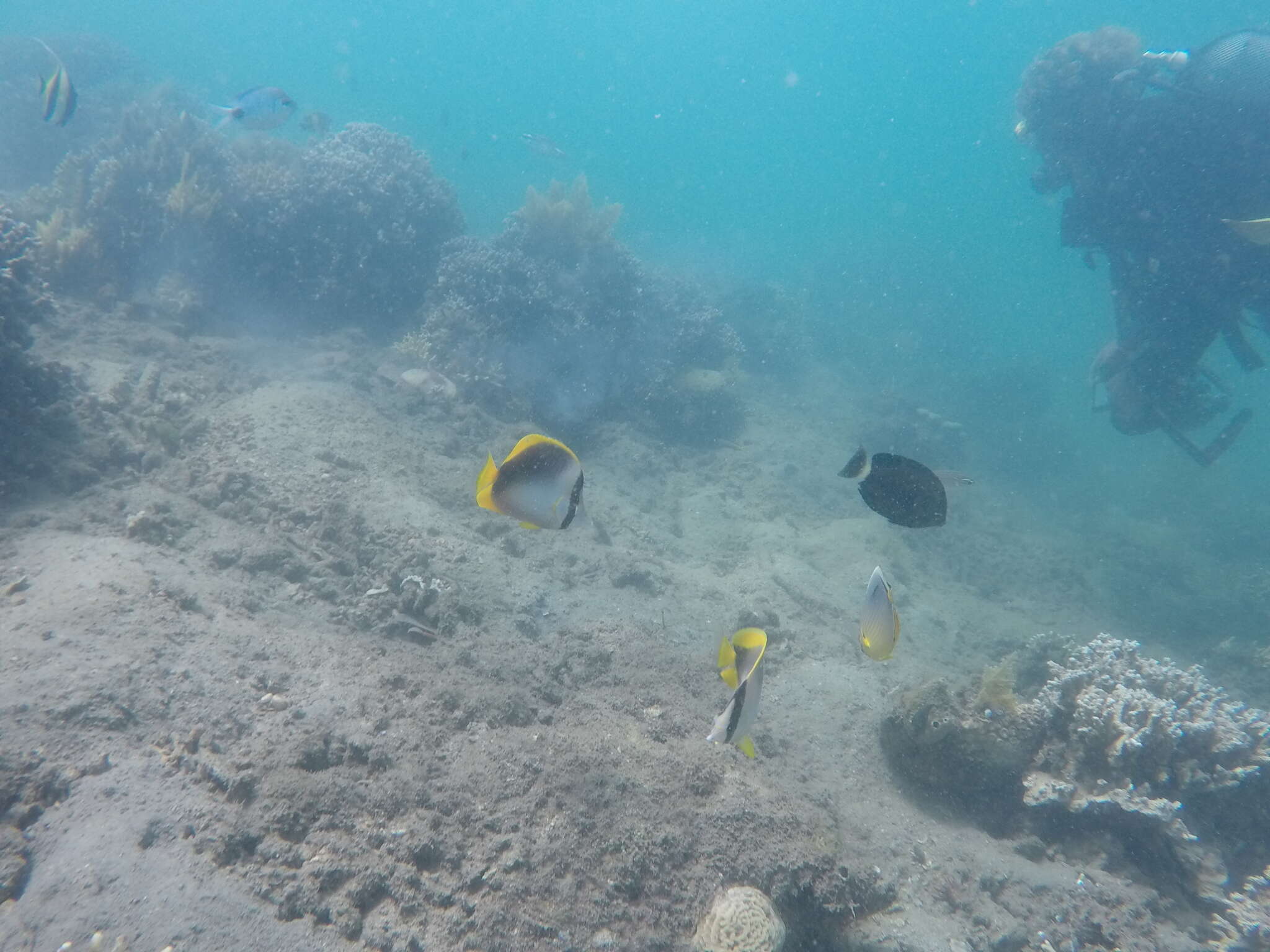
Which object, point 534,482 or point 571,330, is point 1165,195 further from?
point 534,482

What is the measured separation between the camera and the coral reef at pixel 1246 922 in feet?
11.9

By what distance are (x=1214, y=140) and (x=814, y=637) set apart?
957 centimetres

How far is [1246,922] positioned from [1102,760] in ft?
3.53

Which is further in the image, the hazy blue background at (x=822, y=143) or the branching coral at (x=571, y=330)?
the hazy blue background at (x=822, y=143)

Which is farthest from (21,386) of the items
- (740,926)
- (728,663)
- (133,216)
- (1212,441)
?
(1212,441)

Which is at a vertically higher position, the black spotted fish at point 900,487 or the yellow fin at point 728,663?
the black spotted fish at point 900,487

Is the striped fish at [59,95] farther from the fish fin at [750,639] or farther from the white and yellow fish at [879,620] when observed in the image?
the white and yellow fish at [879,620]

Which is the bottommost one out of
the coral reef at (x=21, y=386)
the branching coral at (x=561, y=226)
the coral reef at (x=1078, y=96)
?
the coral reef at (x=21, y=386)

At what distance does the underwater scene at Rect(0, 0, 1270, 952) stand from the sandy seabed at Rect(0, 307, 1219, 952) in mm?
26

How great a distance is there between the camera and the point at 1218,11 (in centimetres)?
5297

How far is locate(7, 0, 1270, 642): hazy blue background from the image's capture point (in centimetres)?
2372

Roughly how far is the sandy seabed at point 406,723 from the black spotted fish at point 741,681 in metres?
0.97

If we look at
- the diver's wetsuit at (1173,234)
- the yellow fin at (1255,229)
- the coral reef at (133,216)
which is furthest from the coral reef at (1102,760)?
the coral reef at (133,216)

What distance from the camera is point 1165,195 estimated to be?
880cm
